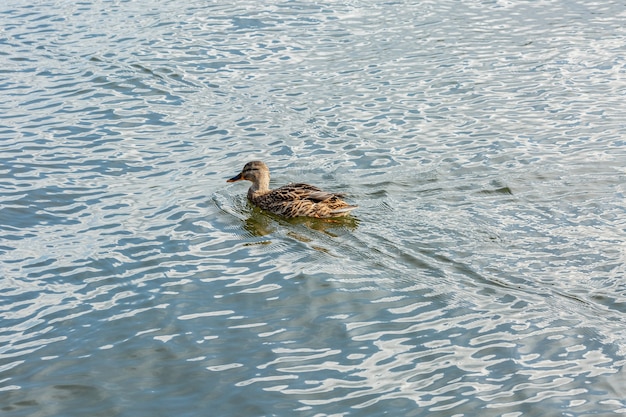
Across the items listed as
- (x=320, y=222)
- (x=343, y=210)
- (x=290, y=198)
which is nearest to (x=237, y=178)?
(x=290, y=198)

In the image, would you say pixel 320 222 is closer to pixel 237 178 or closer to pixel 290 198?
pixel 290 198

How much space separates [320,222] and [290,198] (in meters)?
0.53

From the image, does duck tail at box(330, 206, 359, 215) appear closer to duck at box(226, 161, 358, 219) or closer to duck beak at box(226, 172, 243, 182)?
duck at box(226, 161, 358, 219)

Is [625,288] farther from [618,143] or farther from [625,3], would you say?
[625,3]

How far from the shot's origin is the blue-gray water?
782 cm

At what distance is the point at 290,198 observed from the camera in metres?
11.6

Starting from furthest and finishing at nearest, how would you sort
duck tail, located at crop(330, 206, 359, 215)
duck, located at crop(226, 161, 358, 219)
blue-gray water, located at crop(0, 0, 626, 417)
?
duck, located at crop(226, 161, 358, 219) < duck tail, located at crop(330, 206, 359, 215) < blue-gray water, located at crop(0, 0, 626, 417)

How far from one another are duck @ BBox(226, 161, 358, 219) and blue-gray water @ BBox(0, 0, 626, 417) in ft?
0.58

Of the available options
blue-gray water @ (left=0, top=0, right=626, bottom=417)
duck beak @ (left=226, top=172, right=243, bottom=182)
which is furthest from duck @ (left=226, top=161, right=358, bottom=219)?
blue-gray water @ (left=0, top=0, right=626, bottom=417)

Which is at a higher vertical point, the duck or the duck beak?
the duck beak

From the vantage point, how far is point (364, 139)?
1359 cm

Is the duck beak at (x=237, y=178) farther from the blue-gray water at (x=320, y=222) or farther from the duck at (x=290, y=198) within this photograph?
the blue-gray water at (x=320, y=222)

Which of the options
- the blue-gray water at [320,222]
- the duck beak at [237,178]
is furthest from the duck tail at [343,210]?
the duck beak at [237,178]

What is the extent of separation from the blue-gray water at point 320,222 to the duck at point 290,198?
0.58 ft
